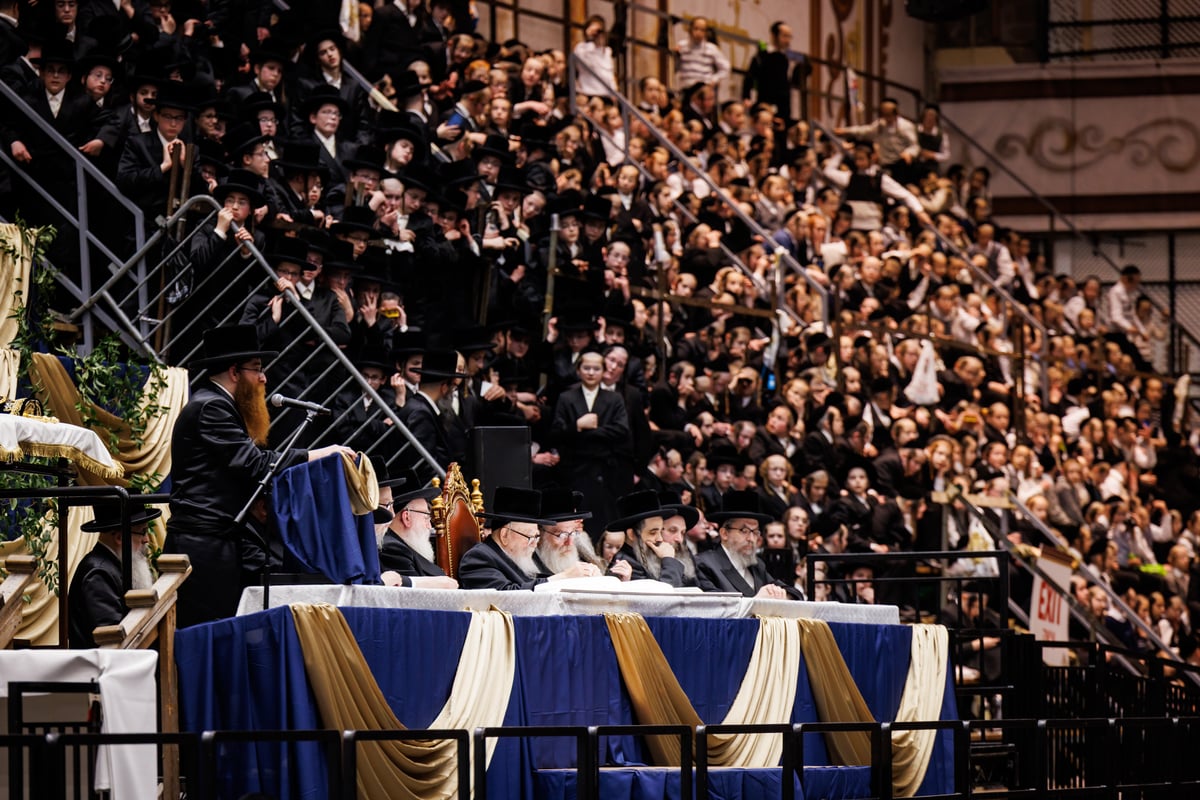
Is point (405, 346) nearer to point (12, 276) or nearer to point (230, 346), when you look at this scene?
point (12, 276)

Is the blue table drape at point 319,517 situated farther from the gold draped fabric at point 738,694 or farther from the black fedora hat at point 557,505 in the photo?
the black fedora hat at point 557,505

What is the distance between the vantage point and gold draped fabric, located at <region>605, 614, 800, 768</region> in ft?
28.2

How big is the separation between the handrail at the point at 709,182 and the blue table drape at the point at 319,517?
31.6 ft

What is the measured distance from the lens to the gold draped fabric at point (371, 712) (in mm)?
7414

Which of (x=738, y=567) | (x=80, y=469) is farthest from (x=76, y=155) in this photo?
(x=738, y=567)

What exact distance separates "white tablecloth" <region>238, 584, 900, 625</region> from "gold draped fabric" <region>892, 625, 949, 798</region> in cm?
25

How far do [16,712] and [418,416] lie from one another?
5.69 meters

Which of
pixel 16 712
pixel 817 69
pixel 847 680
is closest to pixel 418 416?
pixel 847 680

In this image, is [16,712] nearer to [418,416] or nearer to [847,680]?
[847,680]

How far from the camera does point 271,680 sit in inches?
294

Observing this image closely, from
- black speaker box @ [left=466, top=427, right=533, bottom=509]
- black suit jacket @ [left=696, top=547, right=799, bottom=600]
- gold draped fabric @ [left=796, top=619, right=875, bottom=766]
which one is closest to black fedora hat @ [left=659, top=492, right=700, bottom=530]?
black suit jacket @ [left=696, top=547, right=799, bottom=600]

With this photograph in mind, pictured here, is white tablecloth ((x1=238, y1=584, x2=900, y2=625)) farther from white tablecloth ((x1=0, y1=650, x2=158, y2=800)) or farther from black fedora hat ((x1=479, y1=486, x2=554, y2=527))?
white tablecloth ((x1=0, y1=650, x2=158, y2=800))

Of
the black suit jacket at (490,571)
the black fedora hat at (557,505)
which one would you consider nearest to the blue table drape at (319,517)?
the black suit jacket at (490,571)

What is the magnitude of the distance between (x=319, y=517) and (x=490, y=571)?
1.63m
